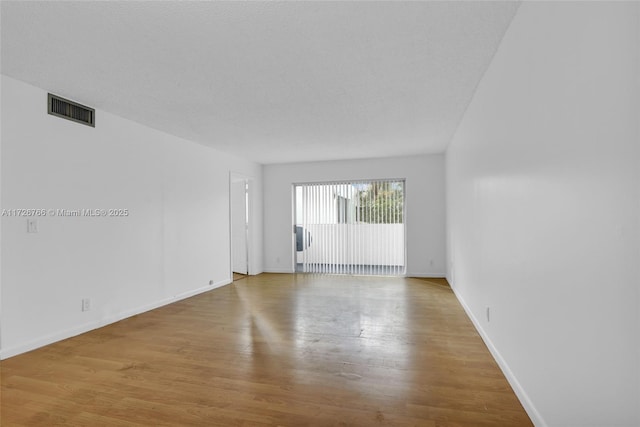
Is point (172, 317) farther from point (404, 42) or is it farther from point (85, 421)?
point (404, 42)

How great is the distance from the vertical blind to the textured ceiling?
286 centimetres

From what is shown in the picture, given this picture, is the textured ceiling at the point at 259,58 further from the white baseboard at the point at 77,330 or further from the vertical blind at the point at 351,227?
the vertical blind at the point at 351,227

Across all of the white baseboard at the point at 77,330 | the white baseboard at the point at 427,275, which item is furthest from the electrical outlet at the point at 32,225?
the white baseboard at the point at 427,275

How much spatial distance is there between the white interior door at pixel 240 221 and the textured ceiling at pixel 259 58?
9.50 ft

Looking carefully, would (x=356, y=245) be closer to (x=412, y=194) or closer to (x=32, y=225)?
(x=412, y=194)

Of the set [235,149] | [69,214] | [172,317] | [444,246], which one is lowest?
[172,317]

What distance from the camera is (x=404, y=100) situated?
143 inches

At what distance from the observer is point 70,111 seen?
11.3ft

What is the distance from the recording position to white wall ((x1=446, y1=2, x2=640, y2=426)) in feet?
3.47

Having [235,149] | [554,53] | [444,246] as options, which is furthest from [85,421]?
[444,246]

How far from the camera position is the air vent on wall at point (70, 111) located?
3281 mm

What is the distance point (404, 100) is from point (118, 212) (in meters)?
3.64

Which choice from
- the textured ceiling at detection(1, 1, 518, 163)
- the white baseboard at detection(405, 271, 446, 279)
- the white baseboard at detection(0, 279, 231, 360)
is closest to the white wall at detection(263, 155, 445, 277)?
the white baseboard at detection(405, 271, 446, 279)

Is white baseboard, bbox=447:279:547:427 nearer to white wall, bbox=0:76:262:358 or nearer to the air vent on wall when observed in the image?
white wall, bbox=0:76:262:358
